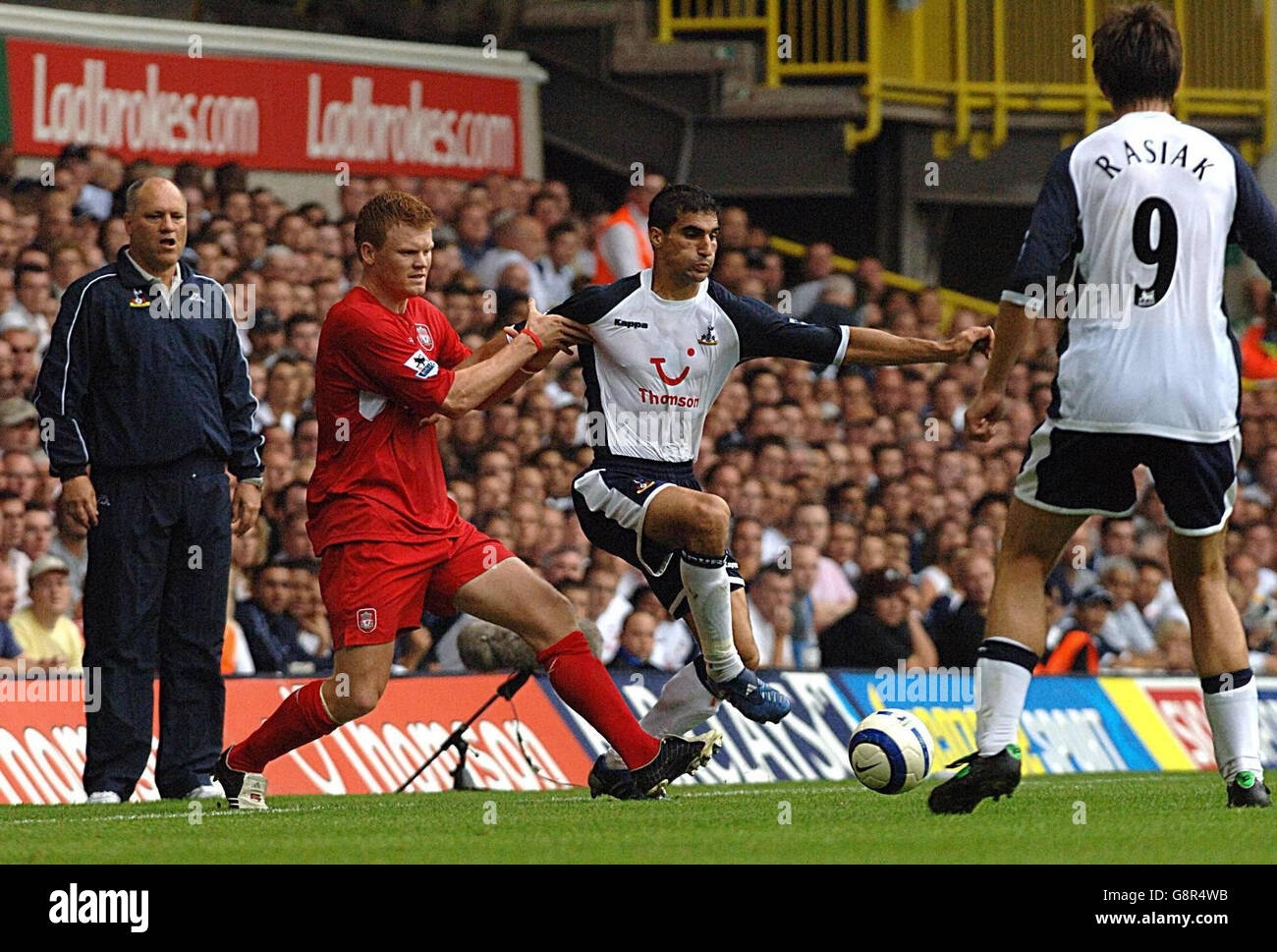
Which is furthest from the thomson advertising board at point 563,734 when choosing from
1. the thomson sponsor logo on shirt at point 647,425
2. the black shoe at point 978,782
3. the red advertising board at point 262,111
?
the red advertising board at point 262,111

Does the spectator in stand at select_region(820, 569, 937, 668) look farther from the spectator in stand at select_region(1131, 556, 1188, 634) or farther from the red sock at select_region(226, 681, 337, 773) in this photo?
the red sock at select_region(226, 681, 337, 773)

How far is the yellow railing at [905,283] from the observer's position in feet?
66.5

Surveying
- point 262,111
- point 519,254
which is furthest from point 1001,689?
point 262,111

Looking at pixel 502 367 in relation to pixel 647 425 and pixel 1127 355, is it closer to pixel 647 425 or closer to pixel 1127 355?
pixel 647 425

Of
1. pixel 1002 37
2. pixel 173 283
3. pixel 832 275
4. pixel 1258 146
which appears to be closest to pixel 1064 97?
pixel 1002 37

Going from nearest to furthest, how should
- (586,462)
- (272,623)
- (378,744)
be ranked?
1. (378,744)
2. (272,623)
3. (586,462)

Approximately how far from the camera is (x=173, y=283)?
9.51 meters

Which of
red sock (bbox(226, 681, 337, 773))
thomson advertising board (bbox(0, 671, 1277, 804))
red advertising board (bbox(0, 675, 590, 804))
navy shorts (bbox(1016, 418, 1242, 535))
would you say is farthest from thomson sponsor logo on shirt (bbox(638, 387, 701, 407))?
thomson advertising board (bbox(0, 671, 1277, 804))

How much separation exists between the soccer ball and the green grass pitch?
94mm

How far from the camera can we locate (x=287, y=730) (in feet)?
28.2

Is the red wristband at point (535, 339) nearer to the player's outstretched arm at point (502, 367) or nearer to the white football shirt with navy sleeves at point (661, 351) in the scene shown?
the player's outstretched arm at point (502, 367)

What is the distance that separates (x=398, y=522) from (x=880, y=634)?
22.2 feet
